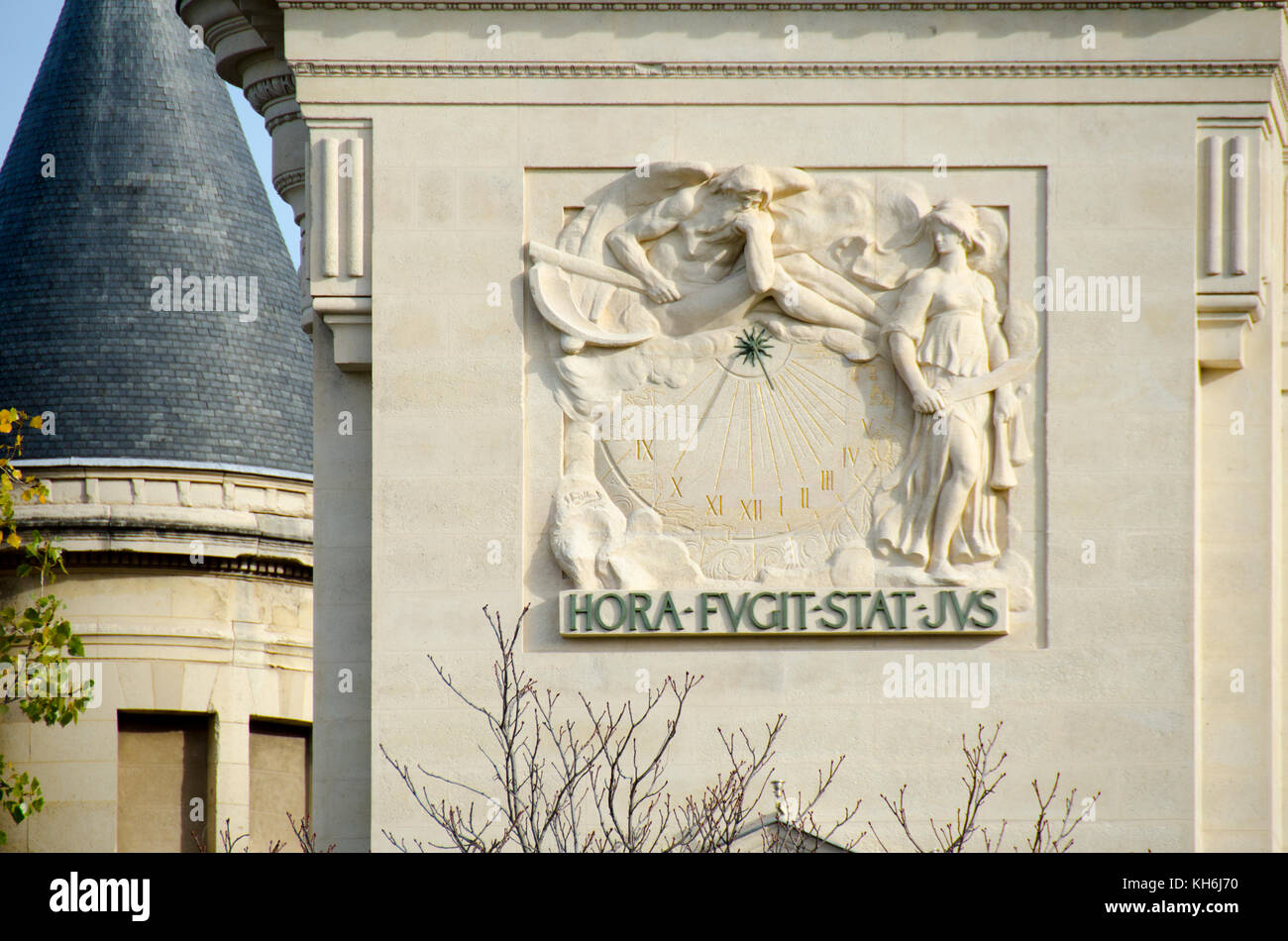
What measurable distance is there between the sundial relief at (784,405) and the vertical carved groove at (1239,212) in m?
2.21

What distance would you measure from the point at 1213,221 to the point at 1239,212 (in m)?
0.29

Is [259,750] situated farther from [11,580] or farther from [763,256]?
[763,256]

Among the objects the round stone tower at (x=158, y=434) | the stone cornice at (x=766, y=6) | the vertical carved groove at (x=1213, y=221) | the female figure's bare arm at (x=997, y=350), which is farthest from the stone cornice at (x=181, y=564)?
the vertical carved groove at (x=1213, y=221)

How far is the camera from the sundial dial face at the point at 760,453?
2802cm

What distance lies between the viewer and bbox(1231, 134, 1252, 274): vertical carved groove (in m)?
28.3

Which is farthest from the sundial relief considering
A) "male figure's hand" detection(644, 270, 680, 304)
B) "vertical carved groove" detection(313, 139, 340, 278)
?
"vertical carved groove" detection(313, 139, 340, 278)

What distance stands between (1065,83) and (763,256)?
3.65 m

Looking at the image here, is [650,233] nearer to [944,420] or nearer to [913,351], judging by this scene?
[913,351]

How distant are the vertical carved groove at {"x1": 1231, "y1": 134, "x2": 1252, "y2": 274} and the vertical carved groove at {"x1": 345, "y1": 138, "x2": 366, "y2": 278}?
8.99 metres

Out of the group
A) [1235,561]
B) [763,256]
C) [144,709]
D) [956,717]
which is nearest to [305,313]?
[763,256]

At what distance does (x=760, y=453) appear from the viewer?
92.0 feet

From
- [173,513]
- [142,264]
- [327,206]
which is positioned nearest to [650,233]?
[327,206]

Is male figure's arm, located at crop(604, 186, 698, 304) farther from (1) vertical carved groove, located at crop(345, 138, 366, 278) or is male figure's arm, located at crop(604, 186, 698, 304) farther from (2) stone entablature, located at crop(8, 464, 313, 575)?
(2) stone entablature, located at crop(8, 464, 313, 575)

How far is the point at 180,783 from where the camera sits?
51.6 metres
